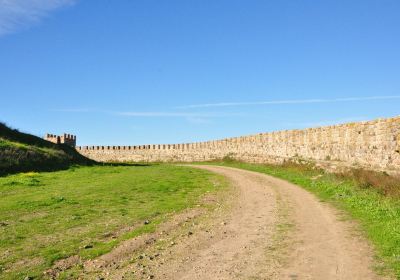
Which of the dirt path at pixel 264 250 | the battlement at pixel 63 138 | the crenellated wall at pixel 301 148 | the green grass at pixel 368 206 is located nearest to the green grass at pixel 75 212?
the dirt path at pixel 264 250

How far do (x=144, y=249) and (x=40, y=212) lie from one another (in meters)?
6.21

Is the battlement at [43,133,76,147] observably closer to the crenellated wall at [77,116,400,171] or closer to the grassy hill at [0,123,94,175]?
the crenellated wall at [77,116,400,171]

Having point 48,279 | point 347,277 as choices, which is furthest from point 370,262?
point 48,279

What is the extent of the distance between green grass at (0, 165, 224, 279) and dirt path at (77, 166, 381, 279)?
152 cm

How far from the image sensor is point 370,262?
335 inches

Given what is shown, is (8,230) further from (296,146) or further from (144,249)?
(296,146)

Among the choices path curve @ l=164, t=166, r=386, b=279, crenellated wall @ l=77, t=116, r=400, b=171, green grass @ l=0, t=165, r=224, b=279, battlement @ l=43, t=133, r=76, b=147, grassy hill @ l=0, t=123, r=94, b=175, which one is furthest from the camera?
battlement @ l=43, t=133, r=76, b=147

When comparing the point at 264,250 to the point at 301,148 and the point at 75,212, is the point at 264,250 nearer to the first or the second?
the point at 75,212

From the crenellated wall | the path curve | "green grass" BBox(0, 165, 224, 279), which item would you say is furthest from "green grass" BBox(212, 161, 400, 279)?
"green grass" BBox(0, 165, 224, 279)

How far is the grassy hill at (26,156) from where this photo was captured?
2927 centimetres

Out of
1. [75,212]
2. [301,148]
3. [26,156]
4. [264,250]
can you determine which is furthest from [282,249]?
[26,156]

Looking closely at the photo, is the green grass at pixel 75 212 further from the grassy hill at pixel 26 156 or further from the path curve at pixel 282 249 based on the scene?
the grassy hill at pixel 26 156

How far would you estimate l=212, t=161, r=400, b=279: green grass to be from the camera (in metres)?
9.27

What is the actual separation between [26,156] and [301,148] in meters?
19.5
